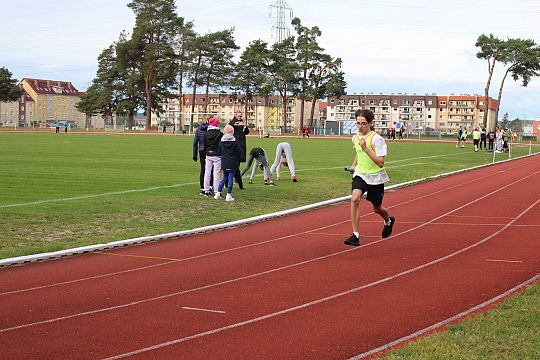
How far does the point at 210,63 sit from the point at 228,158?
81.8 meters

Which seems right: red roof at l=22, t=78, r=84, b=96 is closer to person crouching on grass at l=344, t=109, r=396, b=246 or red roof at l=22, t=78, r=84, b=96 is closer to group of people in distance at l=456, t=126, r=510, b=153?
group of people in distance at l=456, t=126, r=510, b=153

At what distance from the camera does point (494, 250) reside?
34.5 ft

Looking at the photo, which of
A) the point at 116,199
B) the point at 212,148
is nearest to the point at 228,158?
the point at 212,148

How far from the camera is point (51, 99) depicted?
17738cm

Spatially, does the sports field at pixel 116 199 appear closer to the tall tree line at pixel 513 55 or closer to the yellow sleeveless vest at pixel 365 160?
the yellow sleeveless vest at pixel 365 160

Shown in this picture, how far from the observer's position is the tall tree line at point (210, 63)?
300ft

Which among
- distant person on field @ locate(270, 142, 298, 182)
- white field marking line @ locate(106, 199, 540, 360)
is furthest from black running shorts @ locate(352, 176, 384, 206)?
distant person on field @ locate(270, 142, 298, 182)

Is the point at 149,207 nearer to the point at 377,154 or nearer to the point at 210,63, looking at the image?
the point at 377,154

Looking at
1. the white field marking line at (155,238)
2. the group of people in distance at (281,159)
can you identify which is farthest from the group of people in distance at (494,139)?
the white field marking line at (155,238)

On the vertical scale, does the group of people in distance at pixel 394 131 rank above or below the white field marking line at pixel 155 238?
above

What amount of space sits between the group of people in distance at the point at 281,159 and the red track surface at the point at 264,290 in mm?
643

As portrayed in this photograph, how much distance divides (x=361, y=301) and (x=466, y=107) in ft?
630

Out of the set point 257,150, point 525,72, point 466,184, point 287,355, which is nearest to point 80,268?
point 287,355

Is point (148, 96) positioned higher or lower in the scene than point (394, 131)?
higher
